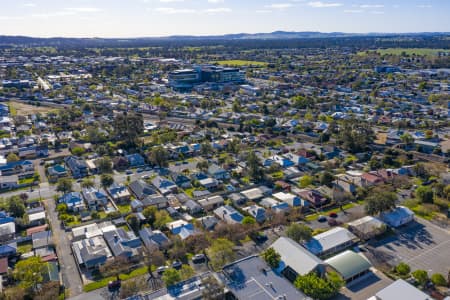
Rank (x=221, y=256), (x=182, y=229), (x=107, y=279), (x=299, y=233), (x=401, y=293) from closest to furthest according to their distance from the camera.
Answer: (x=401, y=293)
(x=107, y=279)
(x=221, y=256)
(x=299, y=233)
(x=182, y=229)

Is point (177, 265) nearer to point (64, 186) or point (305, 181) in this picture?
point (64, 186)

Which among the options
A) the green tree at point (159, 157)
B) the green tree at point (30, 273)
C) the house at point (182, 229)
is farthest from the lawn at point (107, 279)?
the green tree at point (159, 157)

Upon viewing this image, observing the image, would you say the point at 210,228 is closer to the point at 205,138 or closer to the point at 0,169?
the point at 205,138

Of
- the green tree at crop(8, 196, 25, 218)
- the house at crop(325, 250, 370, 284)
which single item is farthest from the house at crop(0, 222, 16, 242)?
the house at crop(325, 250, 370, 284)

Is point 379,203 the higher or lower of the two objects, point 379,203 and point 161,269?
the higher

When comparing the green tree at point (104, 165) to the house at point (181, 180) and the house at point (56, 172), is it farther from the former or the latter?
the house at point (181, 180)

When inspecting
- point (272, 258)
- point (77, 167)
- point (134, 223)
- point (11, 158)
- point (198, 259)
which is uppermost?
point (11, 158)

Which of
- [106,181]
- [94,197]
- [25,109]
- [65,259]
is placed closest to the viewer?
[65,259]

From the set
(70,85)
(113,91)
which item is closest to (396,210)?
(113,91)

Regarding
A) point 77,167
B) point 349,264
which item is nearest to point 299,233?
point 349,264
